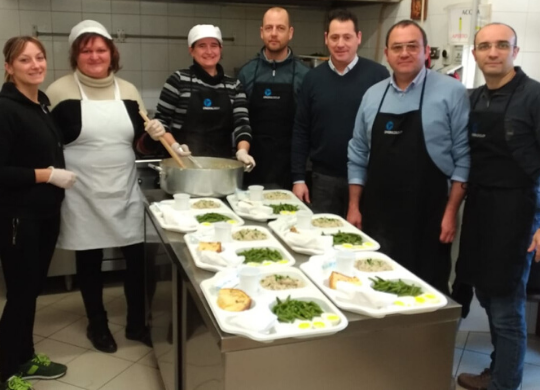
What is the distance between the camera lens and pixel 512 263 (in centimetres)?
191

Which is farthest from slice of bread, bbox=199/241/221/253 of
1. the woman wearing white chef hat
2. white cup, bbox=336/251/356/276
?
the woman wearing white chef hat

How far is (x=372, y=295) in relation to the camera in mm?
1312

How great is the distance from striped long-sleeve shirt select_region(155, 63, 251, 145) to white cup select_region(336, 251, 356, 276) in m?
1.21

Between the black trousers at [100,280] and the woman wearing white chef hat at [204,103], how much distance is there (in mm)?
547

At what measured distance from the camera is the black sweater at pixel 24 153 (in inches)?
76.8

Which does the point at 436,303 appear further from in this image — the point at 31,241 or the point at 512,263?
the point at 31,241

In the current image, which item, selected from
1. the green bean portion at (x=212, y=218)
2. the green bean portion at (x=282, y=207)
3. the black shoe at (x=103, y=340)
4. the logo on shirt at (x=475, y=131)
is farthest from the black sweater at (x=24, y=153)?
the logo on shirt at (x=475, y=131)

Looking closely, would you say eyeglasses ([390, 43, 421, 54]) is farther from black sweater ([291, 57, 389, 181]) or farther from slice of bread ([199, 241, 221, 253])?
slice of bread ([199, 241, 221, 253])

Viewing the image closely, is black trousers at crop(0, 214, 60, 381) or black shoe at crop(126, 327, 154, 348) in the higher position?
black trousers at crop(0, 214, 60, 381)

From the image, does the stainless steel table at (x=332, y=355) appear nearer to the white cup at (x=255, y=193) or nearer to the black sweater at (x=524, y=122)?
the white cup at (x=255, y=193)

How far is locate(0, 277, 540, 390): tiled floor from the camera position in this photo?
2.31 meters

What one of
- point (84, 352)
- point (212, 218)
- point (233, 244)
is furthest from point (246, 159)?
point (84, 352)

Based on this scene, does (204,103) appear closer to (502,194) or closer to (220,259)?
(220,259)

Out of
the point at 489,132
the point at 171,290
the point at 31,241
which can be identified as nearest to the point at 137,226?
the point at 31,241
